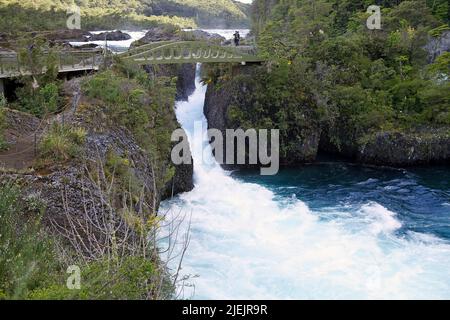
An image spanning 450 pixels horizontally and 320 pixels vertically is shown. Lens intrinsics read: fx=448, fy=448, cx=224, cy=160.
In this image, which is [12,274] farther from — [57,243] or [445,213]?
[445,213]

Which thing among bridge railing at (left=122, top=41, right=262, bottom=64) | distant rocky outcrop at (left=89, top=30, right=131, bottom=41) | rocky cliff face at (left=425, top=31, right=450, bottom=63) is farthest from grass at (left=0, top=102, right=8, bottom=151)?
distant rocky outcrop at (left=89, top=30, right=131, bottom=41)

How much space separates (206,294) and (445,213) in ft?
33.5

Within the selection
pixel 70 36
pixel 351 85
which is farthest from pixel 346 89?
pixel 70 36

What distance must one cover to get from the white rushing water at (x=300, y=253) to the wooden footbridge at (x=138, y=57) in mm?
6032

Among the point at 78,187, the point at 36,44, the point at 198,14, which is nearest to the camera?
the point at 78,187

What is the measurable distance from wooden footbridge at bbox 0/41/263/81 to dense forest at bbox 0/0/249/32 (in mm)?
19938

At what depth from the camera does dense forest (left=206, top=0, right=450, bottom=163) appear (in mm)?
21234

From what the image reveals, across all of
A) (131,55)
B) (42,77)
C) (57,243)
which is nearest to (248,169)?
(131,55)

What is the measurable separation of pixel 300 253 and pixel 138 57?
10638 millimetres

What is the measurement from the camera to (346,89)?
2172cm

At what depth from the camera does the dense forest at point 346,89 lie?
21234 mm

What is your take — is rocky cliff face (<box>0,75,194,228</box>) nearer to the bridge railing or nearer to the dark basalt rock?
the bridge railing

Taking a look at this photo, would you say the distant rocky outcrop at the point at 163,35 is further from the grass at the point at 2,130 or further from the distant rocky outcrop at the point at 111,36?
the grass at the point at 2,130

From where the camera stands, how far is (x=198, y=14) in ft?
271
